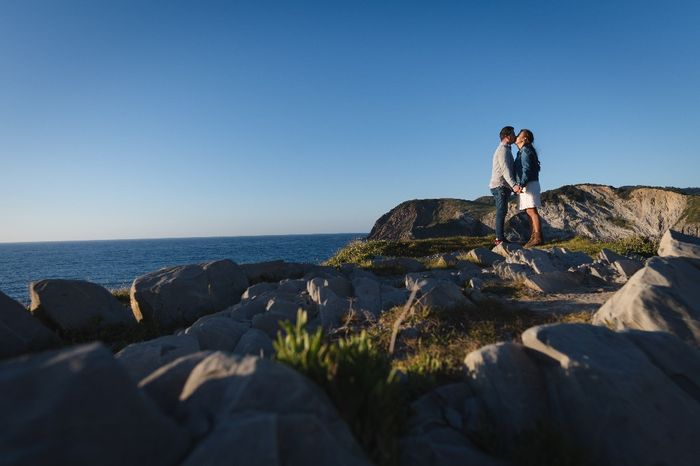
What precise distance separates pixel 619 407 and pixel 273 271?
1218cm

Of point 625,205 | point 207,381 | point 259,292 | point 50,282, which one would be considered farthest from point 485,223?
point 207,381

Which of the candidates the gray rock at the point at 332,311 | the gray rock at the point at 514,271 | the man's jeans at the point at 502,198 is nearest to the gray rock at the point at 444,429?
the gray rock at the point at 332,311

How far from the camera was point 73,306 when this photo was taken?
31.9 ft

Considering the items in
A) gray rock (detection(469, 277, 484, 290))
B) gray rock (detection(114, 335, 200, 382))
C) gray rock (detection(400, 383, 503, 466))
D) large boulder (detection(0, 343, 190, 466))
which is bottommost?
gray rock (detection(400, 383, 503, 466))

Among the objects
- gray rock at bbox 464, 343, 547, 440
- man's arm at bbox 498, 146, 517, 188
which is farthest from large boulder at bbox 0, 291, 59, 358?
man's arm at bbox 498, 146, 517, 188

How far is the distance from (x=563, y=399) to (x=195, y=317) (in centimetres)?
865

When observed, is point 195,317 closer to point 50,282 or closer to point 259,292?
point 259,292

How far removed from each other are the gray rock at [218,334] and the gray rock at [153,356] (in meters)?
0.69

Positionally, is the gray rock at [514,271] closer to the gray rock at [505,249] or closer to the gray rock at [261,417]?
the gray rock at [505,249]

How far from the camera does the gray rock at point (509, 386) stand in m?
4.09

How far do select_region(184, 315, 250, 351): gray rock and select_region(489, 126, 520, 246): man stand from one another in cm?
1187

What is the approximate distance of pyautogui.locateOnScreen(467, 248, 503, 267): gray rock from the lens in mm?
14659

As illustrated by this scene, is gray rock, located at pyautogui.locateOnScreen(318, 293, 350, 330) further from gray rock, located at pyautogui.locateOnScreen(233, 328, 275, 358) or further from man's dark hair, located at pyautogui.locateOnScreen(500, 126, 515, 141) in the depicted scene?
man's dark hair, located at pyautogui.locateOnScreen(500, 126, 515, 141)

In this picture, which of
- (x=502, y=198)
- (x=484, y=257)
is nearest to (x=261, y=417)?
(x=484, y=257)
